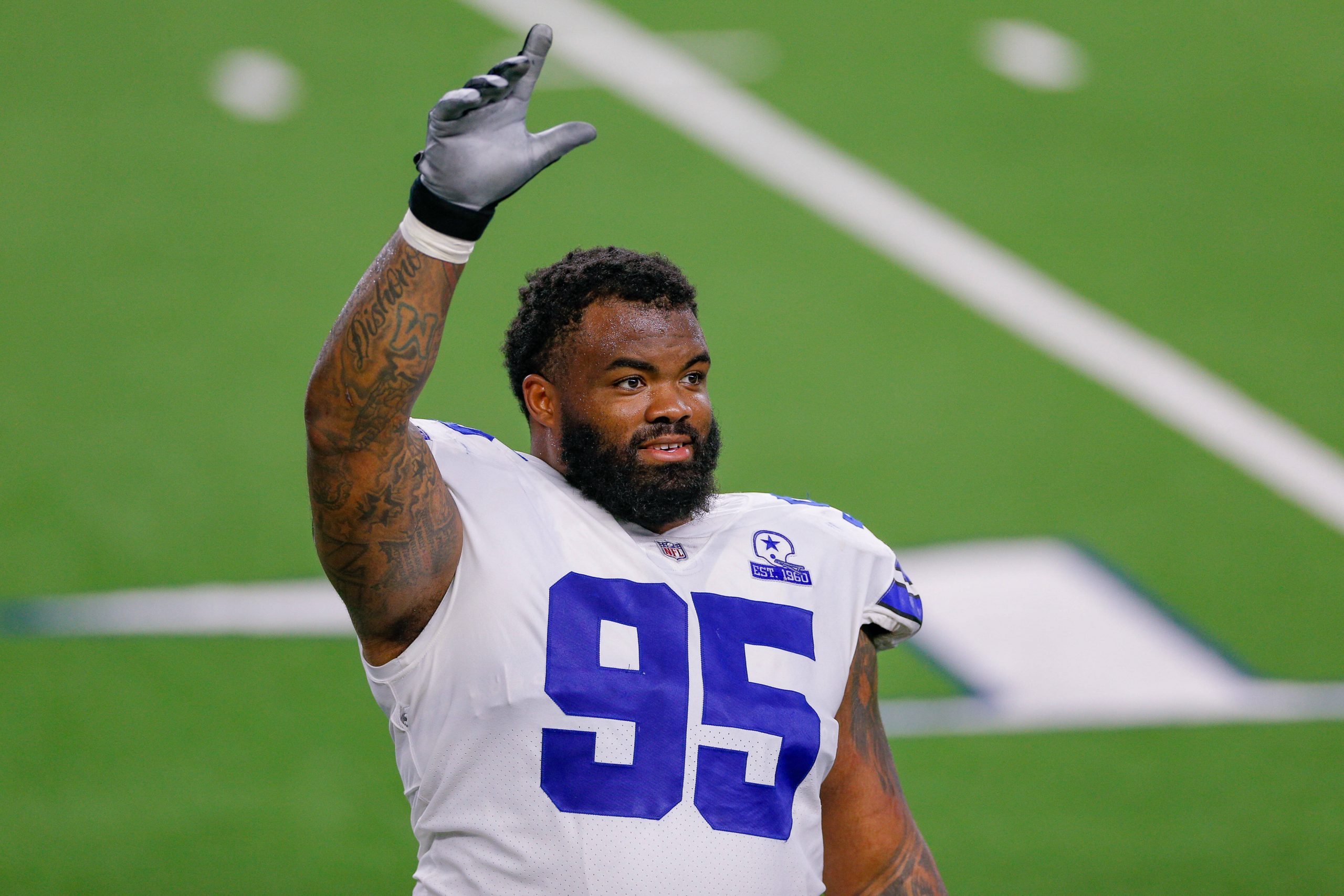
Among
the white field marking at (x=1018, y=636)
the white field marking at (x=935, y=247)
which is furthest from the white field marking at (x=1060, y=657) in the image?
the white field marking at (x=935, y=247)

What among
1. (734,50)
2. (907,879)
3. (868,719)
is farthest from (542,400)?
(734,50)

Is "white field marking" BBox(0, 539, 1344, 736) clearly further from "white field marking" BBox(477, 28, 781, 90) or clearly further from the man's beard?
"white field marking" BBox(477, 28, 781, 90)

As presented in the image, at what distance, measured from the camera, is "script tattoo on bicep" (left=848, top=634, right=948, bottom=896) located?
81.7 inches

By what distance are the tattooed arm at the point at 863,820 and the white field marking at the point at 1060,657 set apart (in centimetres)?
166

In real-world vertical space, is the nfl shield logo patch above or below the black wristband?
below

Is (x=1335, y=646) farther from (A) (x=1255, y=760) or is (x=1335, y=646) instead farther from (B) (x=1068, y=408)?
(B) (x=1068, y=408)

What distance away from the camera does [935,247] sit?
495 cm

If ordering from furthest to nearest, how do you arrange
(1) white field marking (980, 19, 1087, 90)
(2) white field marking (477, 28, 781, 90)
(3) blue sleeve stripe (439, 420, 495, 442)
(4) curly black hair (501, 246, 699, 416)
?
(2) white field marking (477, 28, 781, 90)
(1) white field marking (980, 19, 1087, 90)
(4) curly black hair (501, 246, 699, 416)
(3) blue sleeve stripe (439, 420, 495, 442)

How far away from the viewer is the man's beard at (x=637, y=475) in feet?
6.58

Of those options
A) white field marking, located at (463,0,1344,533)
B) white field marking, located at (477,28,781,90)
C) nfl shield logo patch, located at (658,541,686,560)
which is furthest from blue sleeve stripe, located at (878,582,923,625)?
white field marking, located at (477,28,781,90)

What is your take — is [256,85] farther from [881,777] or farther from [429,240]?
[881,777]

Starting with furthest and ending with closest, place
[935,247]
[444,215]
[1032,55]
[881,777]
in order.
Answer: [1032,55], [935,247], [881,777], [444,215]

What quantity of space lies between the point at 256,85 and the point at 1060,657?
334 cm

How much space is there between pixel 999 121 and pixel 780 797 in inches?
150
